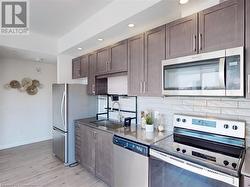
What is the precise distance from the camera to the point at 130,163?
6.62 feet

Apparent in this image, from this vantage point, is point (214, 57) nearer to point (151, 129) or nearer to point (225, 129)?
point (225, 129)

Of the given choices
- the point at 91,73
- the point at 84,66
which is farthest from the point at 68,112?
the point at 84,66

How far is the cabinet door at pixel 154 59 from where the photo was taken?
2066mm

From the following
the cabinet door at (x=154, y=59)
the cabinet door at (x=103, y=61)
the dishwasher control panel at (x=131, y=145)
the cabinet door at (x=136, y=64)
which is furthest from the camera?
the cabinet door at (x=103, y=61)

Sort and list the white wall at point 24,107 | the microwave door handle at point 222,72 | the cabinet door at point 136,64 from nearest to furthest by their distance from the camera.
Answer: the microwave door handle at point 222,72 < the cabinet door at point 136,64 < the white wall at point 24,107

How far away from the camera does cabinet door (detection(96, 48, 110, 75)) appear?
9.59ft

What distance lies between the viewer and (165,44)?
79.3 inches

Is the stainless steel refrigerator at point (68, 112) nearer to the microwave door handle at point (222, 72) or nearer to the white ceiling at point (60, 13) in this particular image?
the white ceiling at point (60, 13)

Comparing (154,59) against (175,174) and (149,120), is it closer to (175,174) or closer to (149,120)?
(149,120)

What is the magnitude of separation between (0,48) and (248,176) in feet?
14.1

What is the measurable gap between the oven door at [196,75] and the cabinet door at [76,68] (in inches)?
94.7

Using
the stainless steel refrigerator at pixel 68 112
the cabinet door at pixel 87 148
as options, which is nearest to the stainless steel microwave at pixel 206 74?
the cabinet door at pixel 87 148

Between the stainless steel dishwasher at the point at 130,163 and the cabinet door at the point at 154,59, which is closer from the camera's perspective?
the stainless steel dishwasher at the point at 130,163

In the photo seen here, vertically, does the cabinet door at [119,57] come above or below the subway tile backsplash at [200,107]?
above
